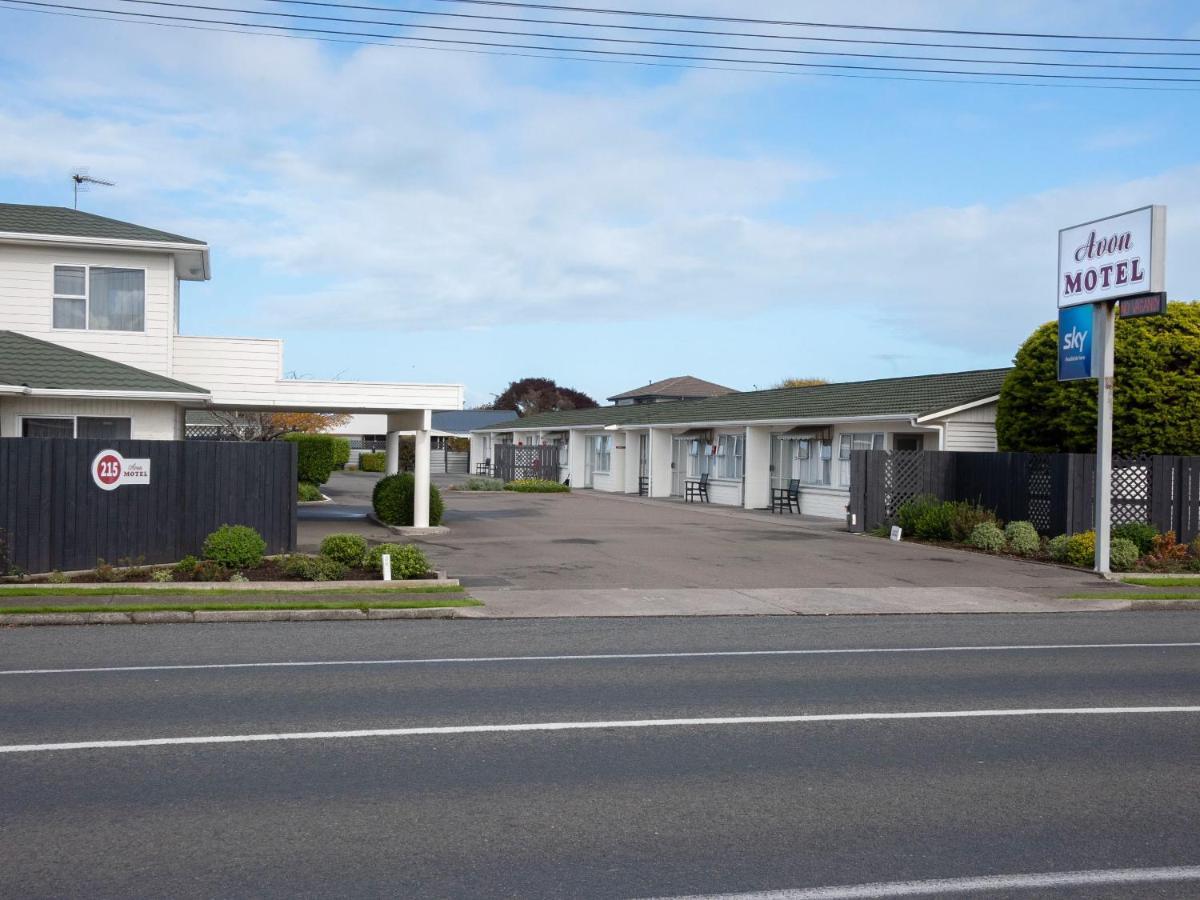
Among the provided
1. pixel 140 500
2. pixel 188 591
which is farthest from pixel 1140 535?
pixel 140 500

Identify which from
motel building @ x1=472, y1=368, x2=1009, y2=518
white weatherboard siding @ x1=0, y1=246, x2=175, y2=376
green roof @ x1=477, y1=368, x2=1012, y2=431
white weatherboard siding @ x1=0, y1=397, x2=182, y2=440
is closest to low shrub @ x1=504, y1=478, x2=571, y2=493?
motel building @ x1=472, y1=368, x2=1009, y2=518

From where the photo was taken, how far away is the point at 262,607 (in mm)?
14156

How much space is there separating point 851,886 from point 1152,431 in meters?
20.3

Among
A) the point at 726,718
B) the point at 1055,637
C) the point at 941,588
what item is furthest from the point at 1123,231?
the point at 726,718

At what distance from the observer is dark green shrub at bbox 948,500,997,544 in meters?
24.0

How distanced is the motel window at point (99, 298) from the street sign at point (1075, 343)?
17.1m

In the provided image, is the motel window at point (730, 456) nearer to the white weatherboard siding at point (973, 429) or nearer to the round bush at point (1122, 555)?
the white weatherboard siding at point (973, 429)

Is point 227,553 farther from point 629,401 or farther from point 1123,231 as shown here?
point 629,401

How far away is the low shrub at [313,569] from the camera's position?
1662 centimetres

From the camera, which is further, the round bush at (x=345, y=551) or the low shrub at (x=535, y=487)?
the low shrub at (x=535, y=487)

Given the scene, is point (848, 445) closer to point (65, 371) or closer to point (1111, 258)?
point (1111, 258)

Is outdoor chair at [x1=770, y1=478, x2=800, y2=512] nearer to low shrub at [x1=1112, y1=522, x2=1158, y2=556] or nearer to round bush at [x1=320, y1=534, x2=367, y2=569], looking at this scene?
low shrub at [x1=1112, y1=522, x2=1158, y2=556]

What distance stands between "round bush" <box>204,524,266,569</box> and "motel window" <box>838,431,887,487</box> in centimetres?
1926

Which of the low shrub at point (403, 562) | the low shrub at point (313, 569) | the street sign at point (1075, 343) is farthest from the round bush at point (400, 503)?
the street sign at point (1075, 343)
